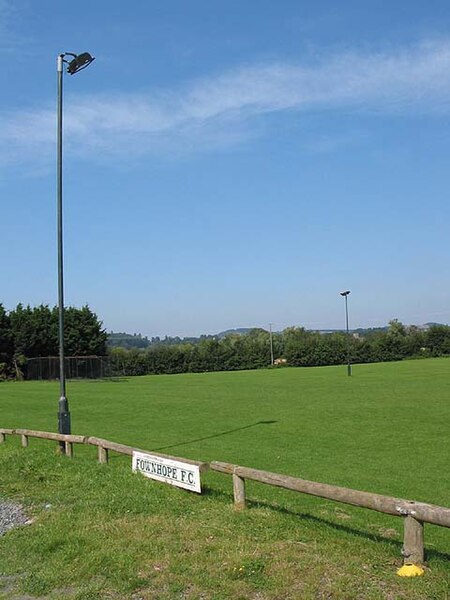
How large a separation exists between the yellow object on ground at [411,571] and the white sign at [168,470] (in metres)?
3.31

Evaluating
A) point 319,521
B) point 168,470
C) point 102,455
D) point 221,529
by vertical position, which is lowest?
point 319,521

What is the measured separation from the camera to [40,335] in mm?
67562

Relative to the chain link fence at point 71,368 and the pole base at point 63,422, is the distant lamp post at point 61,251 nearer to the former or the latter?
the pole base at point 63,422

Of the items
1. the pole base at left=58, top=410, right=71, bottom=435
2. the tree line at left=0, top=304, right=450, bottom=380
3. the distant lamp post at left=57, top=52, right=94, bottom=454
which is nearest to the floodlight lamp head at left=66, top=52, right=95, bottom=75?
the distant lamp post at left=57, top=52, right=94, bottom=454

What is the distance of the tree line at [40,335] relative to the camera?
65.6 m

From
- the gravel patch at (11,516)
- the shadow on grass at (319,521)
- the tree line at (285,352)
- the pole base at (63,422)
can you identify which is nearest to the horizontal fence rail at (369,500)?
the shadow on grass at (319,521)

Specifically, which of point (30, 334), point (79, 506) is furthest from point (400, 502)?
point (30, 334)

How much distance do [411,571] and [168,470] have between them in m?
4.10

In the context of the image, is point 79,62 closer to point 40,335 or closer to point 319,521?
point 319,521

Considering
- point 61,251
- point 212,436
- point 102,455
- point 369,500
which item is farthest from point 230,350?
point 369,500

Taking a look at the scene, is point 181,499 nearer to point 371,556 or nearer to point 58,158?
point 371,556

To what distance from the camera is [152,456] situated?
9.05m

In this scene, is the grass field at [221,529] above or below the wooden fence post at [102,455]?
below

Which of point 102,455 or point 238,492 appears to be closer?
point 238,492
